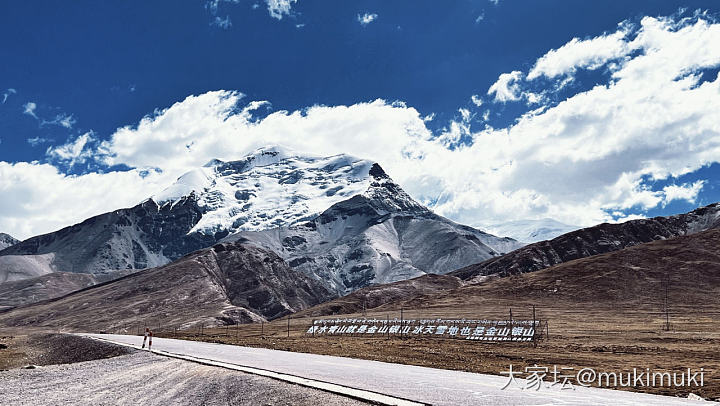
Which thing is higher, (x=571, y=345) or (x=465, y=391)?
(x=465, y=391)

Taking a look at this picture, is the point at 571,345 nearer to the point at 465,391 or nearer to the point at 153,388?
the point at 465,391

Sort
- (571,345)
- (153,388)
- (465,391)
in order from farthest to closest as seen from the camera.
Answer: (571,345) < (153,388) < (465,391)

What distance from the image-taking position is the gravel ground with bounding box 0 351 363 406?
19.7 meters

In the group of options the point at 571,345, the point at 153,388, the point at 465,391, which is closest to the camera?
the point at 465,391

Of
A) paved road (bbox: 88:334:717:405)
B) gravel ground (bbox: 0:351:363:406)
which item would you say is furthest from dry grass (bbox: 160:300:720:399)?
gravel ground (bbox: 0:351:363:406)

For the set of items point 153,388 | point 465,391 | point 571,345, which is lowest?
point 153,388

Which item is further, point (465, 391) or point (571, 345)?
point (571, 345)

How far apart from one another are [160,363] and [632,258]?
466ft

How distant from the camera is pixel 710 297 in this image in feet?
382

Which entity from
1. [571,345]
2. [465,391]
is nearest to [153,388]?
[465,391]

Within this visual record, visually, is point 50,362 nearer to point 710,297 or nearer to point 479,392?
point 479,392

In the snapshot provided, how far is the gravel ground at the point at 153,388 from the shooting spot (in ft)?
64.5

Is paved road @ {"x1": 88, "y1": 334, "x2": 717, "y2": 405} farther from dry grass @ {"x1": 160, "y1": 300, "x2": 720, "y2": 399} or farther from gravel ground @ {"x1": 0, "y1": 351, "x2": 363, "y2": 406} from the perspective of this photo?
dry grass @ {"x1": 160, "y1": 300, "x2": 720, "y2": 399}

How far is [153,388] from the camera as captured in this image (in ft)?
81.5
